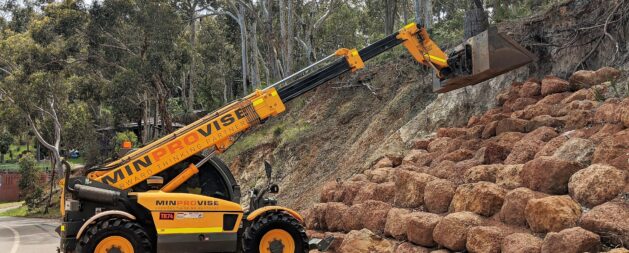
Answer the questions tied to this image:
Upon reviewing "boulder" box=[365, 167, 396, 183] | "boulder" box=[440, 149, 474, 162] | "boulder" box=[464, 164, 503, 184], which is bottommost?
"boulder" box=[365, 167, 396, 183]

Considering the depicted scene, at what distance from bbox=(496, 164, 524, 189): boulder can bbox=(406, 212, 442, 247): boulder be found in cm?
100

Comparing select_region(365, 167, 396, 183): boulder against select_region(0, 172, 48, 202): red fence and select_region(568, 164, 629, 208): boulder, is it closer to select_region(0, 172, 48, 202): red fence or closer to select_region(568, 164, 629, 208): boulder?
select_region(568, 164, 629, 208): boulder

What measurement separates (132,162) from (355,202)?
13.0 feet

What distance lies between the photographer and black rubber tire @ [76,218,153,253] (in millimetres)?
7895

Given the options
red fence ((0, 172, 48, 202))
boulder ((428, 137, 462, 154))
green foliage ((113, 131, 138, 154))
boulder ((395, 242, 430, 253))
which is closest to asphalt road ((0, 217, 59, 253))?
boulder ((428, 137, 462, 154))

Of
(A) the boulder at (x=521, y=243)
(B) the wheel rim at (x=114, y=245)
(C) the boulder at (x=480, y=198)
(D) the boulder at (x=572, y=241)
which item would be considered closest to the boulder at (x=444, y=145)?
(C) the boulder at (x=480, y=198)

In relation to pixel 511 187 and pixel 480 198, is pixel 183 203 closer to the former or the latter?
pixel 480 198

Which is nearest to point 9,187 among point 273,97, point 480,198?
point 273,97

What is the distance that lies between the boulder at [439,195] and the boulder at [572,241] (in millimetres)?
2509

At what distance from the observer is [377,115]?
1795 centimetres

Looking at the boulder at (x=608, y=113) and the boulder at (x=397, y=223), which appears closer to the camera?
the boulder at (x=608, y=113)

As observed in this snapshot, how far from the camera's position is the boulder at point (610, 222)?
5.82m

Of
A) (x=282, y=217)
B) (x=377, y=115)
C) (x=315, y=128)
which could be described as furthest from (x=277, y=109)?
(x=315, y=128)

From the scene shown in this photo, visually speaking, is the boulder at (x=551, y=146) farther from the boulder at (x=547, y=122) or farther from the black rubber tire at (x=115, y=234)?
the black rubber tire at (x=115, y=234)
